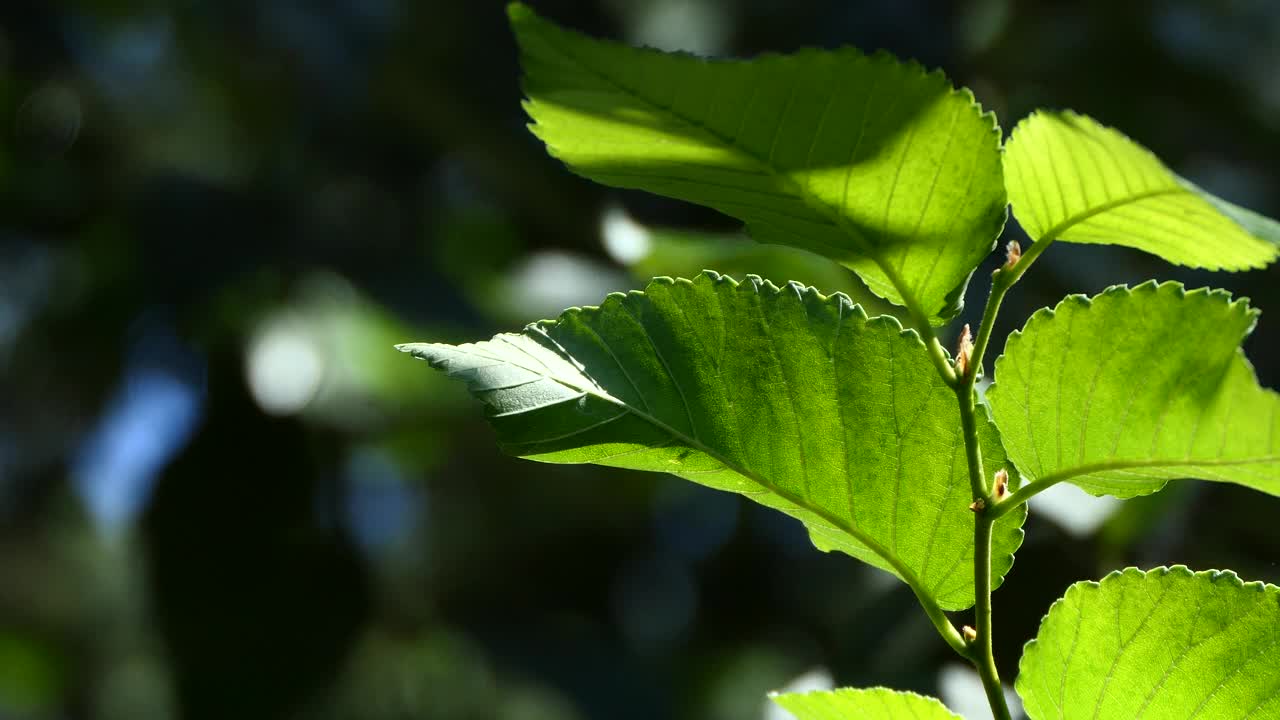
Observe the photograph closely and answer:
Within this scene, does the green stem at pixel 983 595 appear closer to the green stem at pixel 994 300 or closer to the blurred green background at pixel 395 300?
the green stem at pixel 994 300

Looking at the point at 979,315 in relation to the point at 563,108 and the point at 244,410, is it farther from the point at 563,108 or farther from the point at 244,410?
the point at 244,410

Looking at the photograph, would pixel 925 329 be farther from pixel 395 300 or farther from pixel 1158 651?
pixel 395 300

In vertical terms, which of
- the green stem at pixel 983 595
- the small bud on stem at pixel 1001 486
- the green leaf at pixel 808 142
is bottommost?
the green stem at pixel 983 595

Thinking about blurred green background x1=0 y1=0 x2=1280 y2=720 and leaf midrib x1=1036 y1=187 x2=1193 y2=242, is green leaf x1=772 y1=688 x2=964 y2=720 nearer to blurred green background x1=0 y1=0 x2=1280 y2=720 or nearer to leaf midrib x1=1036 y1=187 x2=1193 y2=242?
leaf midrib x1=1036 y1=187 x2=1193 y2=242

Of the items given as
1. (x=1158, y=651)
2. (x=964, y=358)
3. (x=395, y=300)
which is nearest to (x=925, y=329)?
(x=964, y=358)

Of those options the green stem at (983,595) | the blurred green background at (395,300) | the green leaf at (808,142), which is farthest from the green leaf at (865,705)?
the blurred green background at (395,300)

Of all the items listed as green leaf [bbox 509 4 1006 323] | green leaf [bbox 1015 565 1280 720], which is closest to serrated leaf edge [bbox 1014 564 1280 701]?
green leaf [bbox 1015 565 1280 720]
